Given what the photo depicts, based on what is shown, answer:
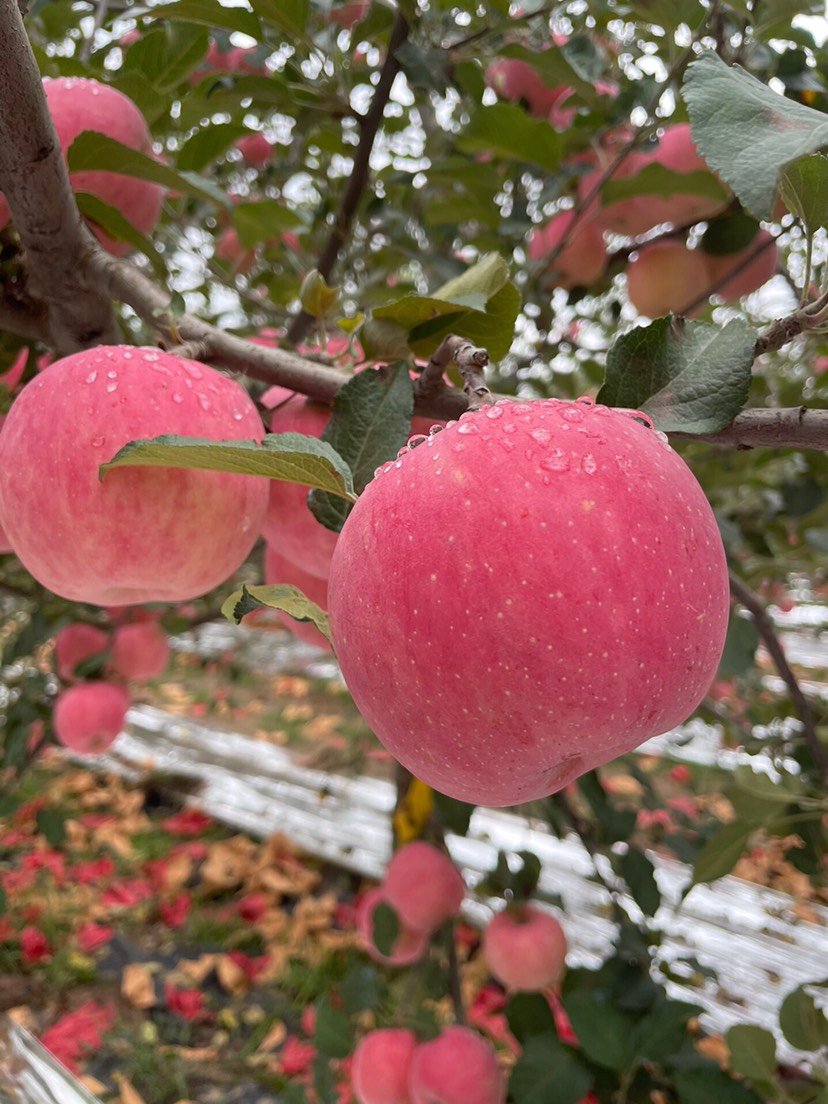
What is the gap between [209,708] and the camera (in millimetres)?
2793

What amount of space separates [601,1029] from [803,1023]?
0.19 metres

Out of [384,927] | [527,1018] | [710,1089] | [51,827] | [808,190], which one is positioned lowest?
[51,827]

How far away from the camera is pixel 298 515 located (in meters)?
0.48

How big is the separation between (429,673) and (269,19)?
0.68 metres

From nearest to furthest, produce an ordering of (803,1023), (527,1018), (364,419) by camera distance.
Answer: (364,419) → (803,1023) → (527,1018)

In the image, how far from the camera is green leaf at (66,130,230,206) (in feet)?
1.57

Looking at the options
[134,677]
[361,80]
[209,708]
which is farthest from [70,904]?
[361,80]

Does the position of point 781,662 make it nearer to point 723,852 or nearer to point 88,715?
point 723,852

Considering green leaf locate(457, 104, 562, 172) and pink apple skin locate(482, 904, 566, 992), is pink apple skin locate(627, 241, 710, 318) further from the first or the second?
pink apple skin locate(482, 904, 566, 992)

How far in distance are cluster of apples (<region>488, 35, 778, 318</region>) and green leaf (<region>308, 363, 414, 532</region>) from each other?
0.53m

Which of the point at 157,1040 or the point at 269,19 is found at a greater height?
the point at 269,19

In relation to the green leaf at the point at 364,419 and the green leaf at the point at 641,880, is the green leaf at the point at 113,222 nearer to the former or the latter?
the green leaf at the point at 364,419

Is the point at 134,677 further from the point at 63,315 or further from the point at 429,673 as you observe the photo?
the point at 429,673

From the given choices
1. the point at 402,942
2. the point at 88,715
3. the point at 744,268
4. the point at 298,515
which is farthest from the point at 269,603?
the point at 88,715
